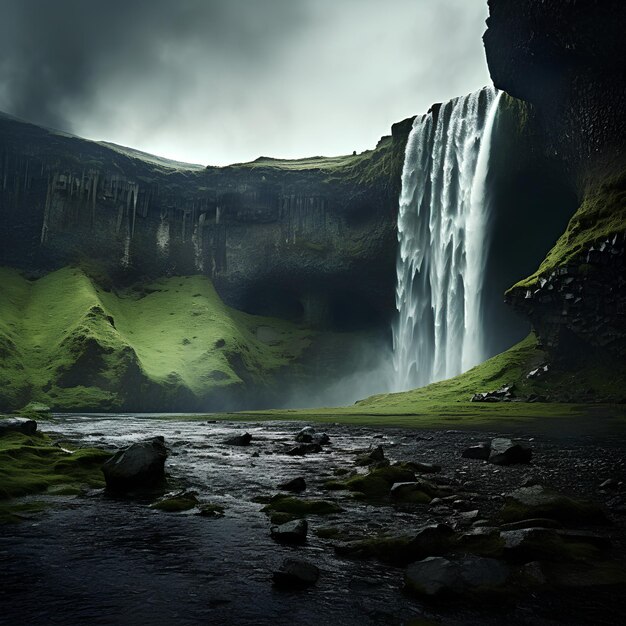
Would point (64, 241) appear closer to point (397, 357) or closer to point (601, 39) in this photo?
point (397, 357)

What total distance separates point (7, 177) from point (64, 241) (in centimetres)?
1803

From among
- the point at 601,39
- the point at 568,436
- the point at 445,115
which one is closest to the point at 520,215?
the point at 445,115

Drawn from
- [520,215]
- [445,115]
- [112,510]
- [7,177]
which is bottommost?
[112,510]

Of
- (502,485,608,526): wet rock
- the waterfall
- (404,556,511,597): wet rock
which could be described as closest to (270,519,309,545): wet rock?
(404,556,511,597): wet rock

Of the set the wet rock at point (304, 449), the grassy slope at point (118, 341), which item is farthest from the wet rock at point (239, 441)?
the grassy slope at point (118, 341)

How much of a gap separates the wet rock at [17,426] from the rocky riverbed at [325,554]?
837 centimetres

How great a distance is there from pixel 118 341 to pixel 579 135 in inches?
2904

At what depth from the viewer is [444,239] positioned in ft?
219

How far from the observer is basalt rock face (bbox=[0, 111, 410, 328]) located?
10431 cm

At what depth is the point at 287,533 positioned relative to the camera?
22.9 ft

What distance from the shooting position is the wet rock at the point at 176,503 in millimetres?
8914

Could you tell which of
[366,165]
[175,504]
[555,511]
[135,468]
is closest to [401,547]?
[555,511]

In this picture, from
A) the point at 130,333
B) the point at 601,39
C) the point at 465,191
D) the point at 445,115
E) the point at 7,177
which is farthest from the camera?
the point at 7,177

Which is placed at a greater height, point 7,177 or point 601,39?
point 7,177
